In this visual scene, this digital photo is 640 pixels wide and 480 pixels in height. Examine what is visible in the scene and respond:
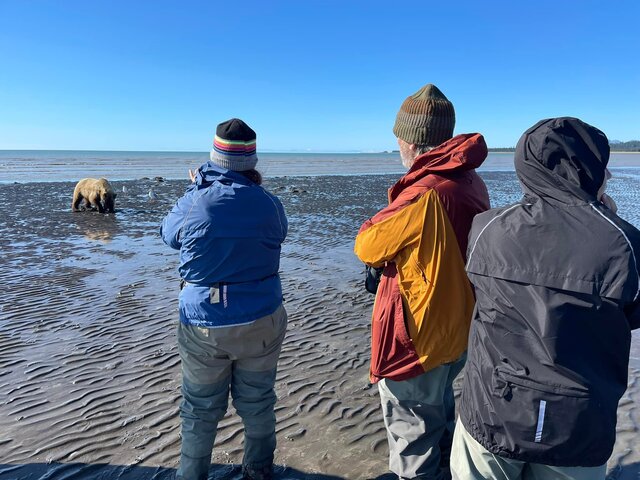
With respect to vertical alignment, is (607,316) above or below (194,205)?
below

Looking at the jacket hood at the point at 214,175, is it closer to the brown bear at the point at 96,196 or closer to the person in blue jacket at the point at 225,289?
the person in blue jacket at the point at 225,289

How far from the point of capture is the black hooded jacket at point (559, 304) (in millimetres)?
1773

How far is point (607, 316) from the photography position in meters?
1.80

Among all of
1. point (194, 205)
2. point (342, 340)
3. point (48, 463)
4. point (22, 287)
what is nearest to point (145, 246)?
point (22, 287)

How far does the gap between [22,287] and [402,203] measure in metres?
7.82

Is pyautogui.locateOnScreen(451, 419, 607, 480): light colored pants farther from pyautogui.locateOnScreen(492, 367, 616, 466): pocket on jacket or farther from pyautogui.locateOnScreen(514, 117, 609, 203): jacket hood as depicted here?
pyautogui.locateOnScreen(514, 117, 609, 203): jacket hood

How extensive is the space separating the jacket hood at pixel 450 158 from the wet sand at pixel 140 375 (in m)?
2.35

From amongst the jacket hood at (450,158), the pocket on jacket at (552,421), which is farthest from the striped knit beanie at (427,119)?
the pocket on jacket at (552,421)

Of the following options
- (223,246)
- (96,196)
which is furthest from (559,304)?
(96,196)

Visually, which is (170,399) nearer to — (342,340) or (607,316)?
(342,340)

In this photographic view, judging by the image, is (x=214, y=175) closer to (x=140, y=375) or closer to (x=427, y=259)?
(x=427, y=259)

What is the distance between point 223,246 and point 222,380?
938 millimetres

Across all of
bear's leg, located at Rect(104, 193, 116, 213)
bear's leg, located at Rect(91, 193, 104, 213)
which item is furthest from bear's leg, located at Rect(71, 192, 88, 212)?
bear's leg, located at Rect(104, 193, 116, 213)

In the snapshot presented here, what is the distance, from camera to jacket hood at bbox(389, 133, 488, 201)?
2730 mm
